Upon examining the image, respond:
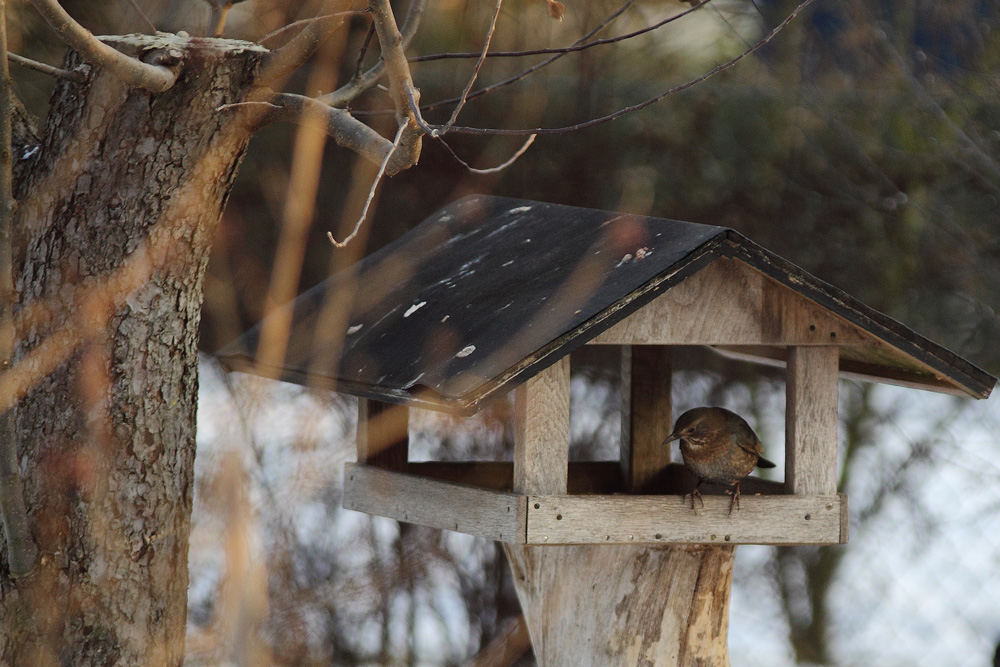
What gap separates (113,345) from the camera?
2303mm

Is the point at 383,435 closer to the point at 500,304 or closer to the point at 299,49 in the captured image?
the point at 500,304

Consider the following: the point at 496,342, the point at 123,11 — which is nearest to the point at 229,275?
the point at 123,11

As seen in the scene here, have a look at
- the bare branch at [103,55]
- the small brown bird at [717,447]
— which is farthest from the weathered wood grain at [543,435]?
the bare branch at [103,55]

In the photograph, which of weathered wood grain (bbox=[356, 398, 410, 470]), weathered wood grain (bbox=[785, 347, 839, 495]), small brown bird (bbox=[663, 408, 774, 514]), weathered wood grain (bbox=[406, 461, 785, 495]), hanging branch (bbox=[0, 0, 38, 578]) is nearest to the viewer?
hanging branch (bbox=[0, 0, 38, 578])

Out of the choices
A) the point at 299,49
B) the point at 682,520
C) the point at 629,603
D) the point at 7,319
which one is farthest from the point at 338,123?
the point at 629,603

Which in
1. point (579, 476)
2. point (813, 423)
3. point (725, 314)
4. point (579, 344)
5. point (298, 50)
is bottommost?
point (579, 476)

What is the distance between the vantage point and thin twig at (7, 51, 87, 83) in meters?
2.19

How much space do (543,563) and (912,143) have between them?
9.23ft

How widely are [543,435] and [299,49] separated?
0.98m

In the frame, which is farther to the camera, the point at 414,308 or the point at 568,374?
the point at 414,308

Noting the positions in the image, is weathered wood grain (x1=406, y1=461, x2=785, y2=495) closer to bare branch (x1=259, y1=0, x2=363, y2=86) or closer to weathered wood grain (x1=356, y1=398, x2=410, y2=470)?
weathered wood grain (x1=356, y1=398, x2=410, y2=470)

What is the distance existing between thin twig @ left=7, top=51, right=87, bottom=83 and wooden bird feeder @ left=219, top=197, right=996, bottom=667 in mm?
883

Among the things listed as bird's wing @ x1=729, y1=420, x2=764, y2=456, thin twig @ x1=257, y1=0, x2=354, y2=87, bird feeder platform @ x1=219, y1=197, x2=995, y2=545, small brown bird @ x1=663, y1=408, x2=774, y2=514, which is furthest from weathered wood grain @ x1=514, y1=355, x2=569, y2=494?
thin twig @ x1=257, y1=0, x2=354, y2=87

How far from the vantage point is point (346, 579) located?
17.1 ft
